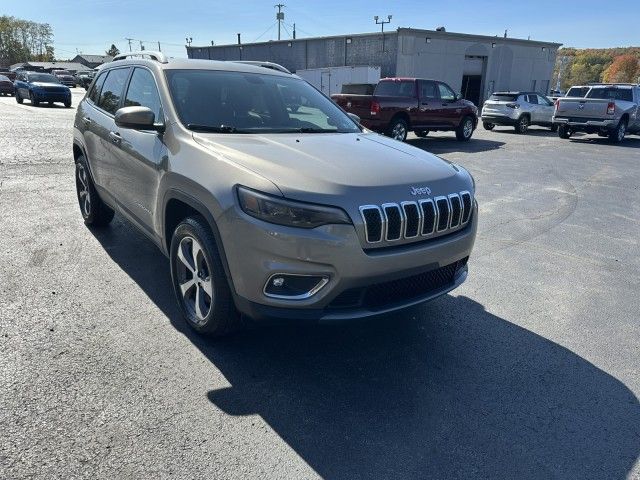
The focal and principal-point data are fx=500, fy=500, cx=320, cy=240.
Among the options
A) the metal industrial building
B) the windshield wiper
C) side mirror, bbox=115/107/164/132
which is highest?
the metal industrial building

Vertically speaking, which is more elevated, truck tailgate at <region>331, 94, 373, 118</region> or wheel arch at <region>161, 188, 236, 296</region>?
truck tailgate at <region>331, 94, 373, 118</region>

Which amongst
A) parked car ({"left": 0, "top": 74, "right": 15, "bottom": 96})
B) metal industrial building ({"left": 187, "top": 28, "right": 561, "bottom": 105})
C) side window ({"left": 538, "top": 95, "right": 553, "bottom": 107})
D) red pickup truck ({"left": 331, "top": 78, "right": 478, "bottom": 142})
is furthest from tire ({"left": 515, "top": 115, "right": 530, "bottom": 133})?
parked car ({"left": 0, "top": 74, "right": 15, "bottom": 96})

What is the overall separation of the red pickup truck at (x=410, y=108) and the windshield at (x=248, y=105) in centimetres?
944

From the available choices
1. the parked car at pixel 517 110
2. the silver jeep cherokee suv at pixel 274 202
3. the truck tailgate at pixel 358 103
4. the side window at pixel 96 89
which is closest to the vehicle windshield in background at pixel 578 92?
the parked car at pixel 517 110

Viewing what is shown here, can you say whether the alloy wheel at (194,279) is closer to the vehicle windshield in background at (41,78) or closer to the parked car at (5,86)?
the vehicle windshield in background at (41,78)

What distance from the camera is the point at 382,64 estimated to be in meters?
36.1

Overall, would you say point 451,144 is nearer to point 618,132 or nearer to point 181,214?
point 618,132

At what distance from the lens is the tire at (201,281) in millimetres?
3016

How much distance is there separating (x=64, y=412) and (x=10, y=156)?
9448 mm

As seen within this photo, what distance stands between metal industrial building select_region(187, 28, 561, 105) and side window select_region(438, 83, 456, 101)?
20486 millimetres

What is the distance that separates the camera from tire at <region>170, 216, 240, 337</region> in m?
3.02

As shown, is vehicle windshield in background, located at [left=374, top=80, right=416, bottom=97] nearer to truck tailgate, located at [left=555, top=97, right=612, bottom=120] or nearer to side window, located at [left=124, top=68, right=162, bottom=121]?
truck tailgate, located at [left=555, top=97, right=612, bottom=120]

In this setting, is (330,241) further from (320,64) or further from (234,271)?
(320,64)

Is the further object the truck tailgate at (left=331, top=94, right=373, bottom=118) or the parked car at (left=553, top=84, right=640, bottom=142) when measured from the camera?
the parked car at (left=553, top=84, right=640, bottom=142)
